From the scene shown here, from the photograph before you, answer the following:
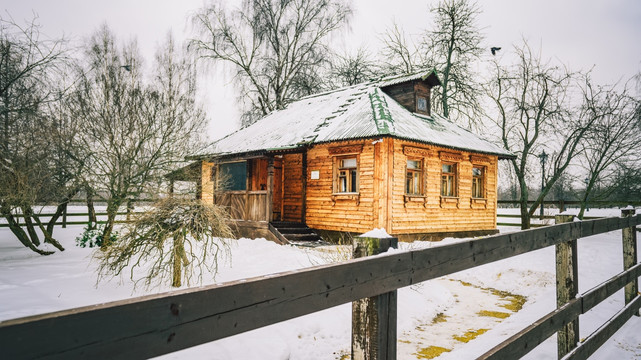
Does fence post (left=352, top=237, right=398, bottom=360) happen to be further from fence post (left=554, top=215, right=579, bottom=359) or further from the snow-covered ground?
fence post (left=554, top=215, right=579, bottom=359)

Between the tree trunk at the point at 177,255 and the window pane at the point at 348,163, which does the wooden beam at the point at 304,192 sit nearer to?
the window pane at the point at 348,163

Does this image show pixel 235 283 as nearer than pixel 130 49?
Yes

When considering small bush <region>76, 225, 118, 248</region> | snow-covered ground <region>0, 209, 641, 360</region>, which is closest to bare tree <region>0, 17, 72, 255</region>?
small bush <region>76, 225, 118, 248</region>

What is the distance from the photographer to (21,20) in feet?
33.4

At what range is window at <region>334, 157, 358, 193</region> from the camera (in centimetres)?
1319

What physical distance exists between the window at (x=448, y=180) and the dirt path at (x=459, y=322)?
6.23 m

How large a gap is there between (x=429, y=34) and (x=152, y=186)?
1693 cm

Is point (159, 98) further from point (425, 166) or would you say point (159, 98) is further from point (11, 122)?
point (425, 166)

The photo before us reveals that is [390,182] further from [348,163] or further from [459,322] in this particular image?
[459,322]

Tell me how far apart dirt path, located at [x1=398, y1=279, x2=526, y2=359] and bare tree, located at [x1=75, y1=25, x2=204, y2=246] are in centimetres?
815

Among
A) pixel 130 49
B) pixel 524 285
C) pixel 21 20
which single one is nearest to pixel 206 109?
pixel 130 49

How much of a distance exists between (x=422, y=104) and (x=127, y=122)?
429 inches

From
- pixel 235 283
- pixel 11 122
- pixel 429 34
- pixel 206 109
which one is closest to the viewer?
pixel 235 283

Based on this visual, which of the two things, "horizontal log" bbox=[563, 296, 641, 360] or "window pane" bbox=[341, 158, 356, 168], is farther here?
"window pane" bbox=[341, 158, 356, 168]
